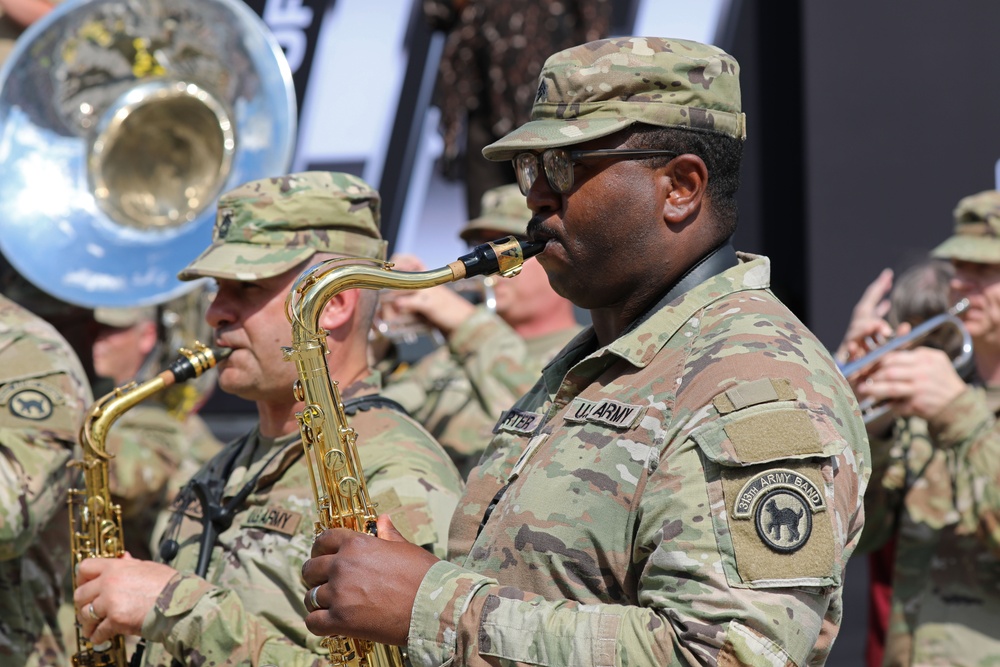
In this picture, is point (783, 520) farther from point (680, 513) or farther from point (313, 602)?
point (313, 602)

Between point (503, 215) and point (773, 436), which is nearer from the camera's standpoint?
point (773, 436)

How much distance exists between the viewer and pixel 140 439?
5.23 meters

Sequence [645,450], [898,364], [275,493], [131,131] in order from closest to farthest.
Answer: [645,450] < [275,493] < [898,364] < [131,131]

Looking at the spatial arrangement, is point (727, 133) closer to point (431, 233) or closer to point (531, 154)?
point (531, 154)

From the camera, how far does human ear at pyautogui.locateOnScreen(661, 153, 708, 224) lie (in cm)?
229

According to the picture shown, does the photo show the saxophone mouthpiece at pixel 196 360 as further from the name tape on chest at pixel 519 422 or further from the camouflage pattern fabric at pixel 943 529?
the camouflage pattern fabric at pixel 943 529

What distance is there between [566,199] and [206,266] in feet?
4.08

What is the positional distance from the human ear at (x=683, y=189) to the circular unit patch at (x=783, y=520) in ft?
1.97

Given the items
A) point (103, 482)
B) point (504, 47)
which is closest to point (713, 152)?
point (103, 482)

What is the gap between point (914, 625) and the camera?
4266mm

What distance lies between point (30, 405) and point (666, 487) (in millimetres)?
2263

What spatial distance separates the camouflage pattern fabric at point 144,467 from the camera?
4.89 m

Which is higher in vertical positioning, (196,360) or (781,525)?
(196,360)

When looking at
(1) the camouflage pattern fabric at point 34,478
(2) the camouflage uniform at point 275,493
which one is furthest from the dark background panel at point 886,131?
(1) the camouflage pattern fabric at point 34,478
